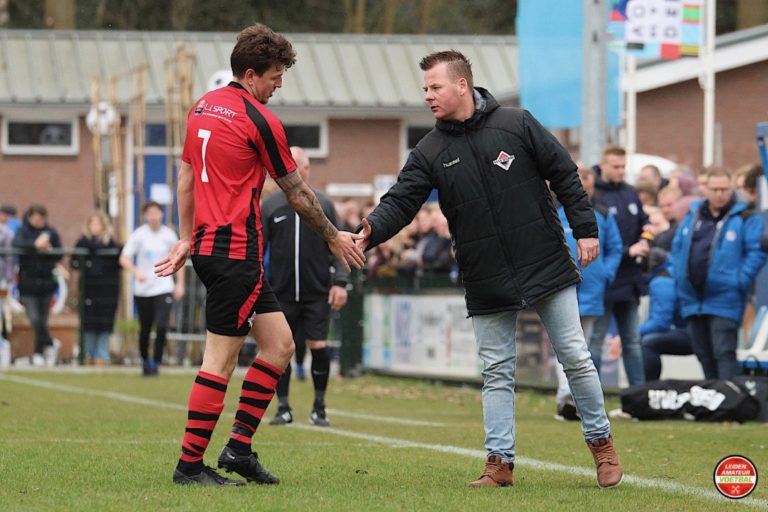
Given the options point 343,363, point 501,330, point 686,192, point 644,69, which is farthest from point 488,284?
point 644,69

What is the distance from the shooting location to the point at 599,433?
24.8 feet

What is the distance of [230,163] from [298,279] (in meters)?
4.84

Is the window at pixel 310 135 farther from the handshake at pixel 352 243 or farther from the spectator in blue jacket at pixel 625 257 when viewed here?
the handshake at pixel 352 243

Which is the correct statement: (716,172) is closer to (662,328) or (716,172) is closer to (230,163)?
(662,328)

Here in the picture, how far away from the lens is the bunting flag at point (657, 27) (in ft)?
55.9

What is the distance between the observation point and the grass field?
22.7 feet

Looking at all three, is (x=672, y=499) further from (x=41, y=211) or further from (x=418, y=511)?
(x=41, y=211)

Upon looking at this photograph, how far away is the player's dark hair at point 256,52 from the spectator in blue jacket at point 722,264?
6061 mm

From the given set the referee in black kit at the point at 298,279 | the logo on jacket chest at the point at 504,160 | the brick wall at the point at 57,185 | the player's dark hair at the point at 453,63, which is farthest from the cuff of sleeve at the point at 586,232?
the brick wall at the point at 57,185

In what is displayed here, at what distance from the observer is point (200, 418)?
289 inches

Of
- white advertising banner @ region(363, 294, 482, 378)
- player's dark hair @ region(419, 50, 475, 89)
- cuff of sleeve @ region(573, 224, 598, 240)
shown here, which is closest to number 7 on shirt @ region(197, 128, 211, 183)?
player's dark hair @ region(419, 50, 475, 89)

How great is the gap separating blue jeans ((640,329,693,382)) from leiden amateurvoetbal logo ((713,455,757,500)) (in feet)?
22.7

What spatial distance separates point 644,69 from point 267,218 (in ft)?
48.5

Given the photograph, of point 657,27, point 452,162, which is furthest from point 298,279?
point 657,27
